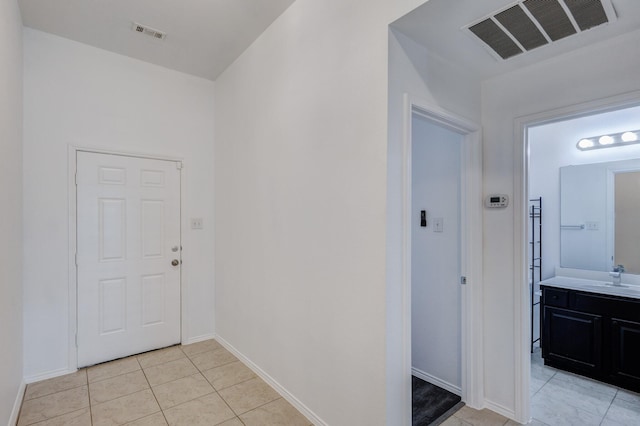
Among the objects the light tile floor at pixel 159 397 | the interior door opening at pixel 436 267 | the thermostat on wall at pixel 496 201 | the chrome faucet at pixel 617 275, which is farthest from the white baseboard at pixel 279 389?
the chrome faucet at pixel 617 275

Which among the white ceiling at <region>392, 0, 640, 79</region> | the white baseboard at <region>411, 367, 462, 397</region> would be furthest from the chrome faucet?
the white ceiling at <region>392, 0, 640, 79</region>

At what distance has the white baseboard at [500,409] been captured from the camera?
2.21 meters

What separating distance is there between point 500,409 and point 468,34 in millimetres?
2587

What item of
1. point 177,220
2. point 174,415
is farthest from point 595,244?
point 177,220

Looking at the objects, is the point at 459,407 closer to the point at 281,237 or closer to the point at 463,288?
the point at 463,288

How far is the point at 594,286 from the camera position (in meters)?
2.89

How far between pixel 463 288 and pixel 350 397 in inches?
47.8

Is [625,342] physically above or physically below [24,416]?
above

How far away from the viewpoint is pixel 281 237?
2.54 m

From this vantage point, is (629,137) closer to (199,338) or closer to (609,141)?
(609,141)

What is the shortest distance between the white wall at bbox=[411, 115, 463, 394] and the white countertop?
3.95 feet

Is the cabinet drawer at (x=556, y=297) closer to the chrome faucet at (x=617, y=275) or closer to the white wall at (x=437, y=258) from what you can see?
the chrome faucet at (x=617, y=275)

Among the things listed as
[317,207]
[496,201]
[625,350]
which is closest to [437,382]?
[625,350]

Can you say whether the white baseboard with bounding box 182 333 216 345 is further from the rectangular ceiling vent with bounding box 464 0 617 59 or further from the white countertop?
the rectangular ceiling vent with bounding box 464 0 617 59
